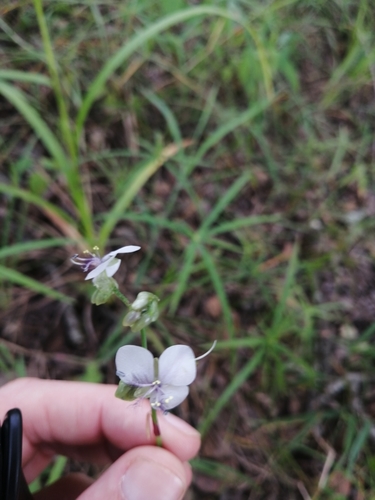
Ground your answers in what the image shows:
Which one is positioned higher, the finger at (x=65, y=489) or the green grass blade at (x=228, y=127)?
the green grass blade at (x=228, y=127)

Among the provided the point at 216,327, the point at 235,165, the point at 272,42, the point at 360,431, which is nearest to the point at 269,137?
the point at 235,165

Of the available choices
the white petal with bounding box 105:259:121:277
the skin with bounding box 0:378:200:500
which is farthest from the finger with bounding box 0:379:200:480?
the white petal with bounding box 105:259:121:277

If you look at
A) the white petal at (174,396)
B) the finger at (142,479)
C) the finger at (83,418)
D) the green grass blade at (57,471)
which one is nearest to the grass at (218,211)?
the green grass blade at (57,471)

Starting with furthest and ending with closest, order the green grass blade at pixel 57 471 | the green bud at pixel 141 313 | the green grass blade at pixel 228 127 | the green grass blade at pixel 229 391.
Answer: the green grass blade at pixel 228 127 < the green grass blade at pixel 229 391 < the green grass blade at pixel 57 471 < the green bud at pixel 141 313

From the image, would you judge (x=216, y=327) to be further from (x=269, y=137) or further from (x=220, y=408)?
(x=269, y=137)

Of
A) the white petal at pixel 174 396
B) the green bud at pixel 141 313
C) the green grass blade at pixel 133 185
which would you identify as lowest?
the green grass blade at pixel 133 185

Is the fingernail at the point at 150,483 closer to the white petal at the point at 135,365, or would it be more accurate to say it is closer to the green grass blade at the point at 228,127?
the white petal at the point at 135,365

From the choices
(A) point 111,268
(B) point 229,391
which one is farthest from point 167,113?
(A) point 111,268
